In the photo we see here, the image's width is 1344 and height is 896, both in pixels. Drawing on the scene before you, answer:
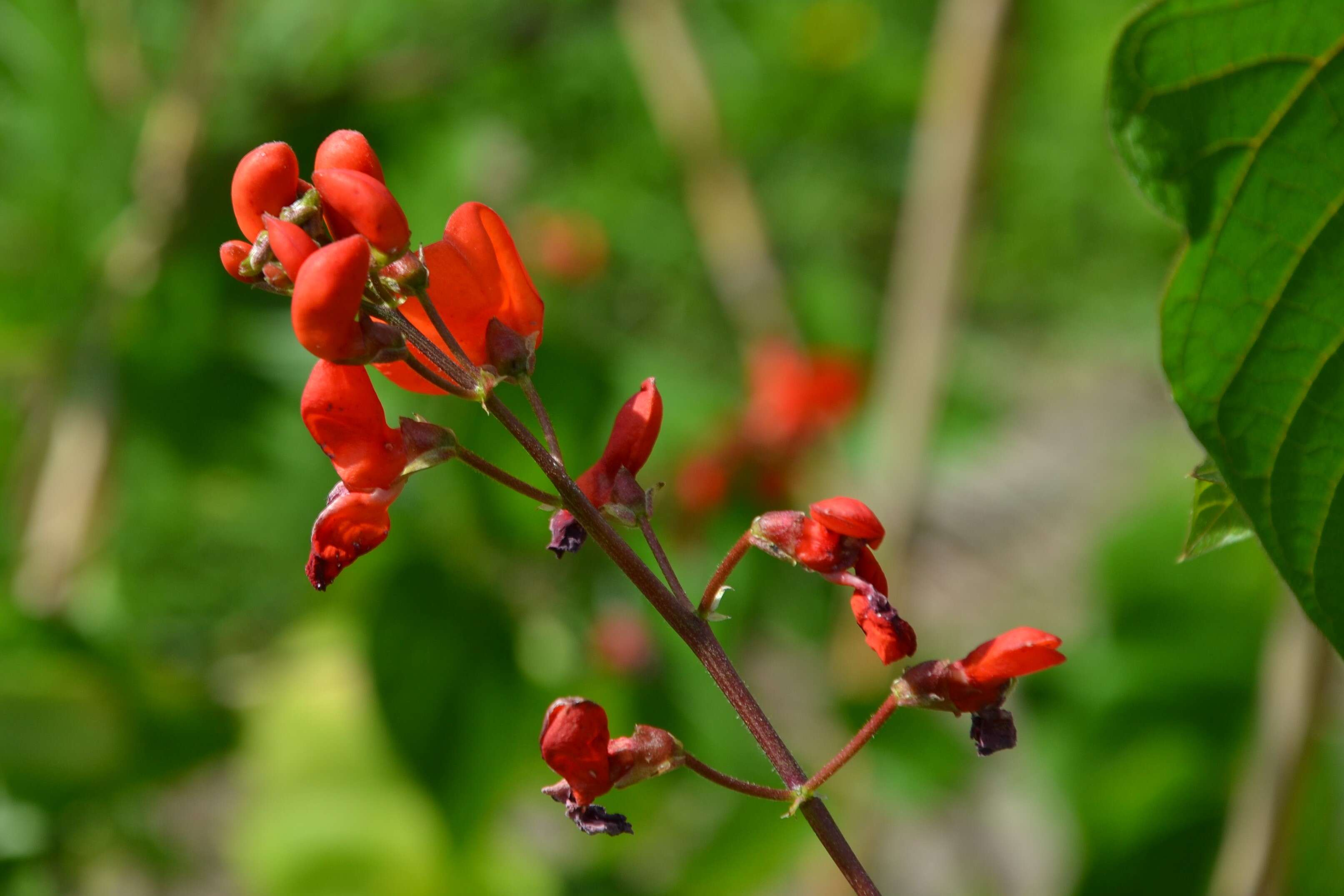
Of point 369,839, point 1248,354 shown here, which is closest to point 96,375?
point 369,839

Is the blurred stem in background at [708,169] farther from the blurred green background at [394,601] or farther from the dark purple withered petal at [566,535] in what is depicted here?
the dark purple withered petal at [566,535]

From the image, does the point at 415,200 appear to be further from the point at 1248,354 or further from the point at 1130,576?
the point at 1248,354

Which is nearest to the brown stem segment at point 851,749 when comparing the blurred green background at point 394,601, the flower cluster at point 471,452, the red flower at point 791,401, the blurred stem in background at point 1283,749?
the flower cluster at point 471,452

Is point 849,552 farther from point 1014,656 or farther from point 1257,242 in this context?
point 1257,242

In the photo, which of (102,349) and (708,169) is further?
(708,169)

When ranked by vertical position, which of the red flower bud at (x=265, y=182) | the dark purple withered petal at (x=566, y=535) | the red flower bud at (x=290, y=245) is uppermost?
the red flower bud at (x=265, y=182)

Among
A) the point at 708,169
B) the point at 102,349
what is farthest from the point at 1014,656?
the point at 708,169
